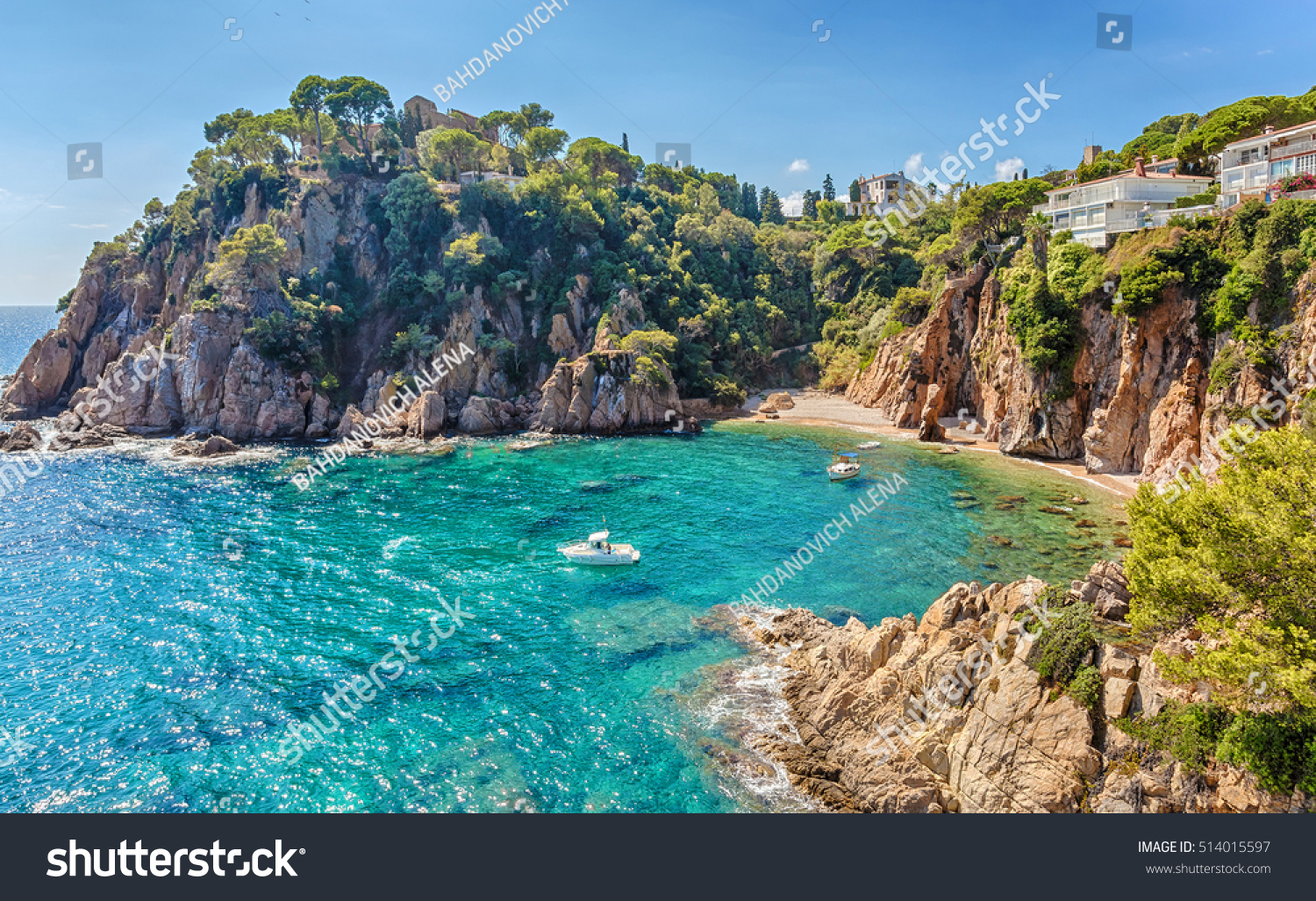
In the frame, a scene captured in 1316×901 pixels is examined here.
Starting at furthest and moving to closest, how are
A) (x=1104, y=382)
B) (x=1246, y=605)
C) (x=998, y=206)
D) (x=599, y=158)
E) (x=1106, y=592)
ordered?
(x=599, y=158) < (x=998, y=206) < (x=1104, y=382) < (x=1106, y=592) < (x=1246, y=605)

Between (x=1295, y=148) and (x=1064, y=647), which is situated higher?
(x=1295, y=148)

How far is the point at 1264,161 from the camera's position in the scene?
150 ft

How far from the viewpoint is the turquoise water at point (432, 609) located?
69.3 ft

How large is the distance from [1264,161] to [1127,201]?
7.87 meters

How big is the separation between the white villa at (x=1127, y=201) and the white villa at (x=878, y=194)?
7083cm

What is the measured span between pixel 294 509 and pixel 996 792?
45.4 metres

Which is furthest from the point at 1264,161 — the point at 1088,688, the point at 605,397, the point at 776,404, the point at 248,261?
the point at 248,261

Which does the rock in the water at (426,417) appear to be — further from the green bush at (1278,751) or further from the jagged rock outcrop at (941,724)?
the green bush at (1278,751)

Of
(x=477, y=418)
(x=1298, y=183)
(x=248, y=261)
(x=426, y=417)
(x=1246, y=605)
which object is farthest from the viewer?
(x=248, y=261)

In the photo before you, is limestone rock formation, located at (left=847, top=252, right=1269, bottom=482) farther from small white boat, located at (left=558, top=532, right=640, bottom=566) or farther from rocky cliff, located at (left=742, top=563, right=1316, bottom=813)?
small white boat, located at (left=558, top=532, right=640, bottom=566)

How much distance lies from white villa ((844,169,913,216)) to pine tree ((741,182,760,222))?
18586 mm

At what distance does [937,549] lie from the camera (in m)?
37.2

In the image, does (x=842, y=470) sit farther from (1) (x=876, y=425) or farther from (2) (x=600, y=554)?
(2) (x=600, y=554)

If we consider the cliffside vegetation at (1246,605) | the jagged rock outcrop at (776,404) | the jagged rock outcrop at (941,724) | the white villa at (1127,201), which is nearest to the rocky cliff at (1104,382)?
the white villa at (1127,201)
